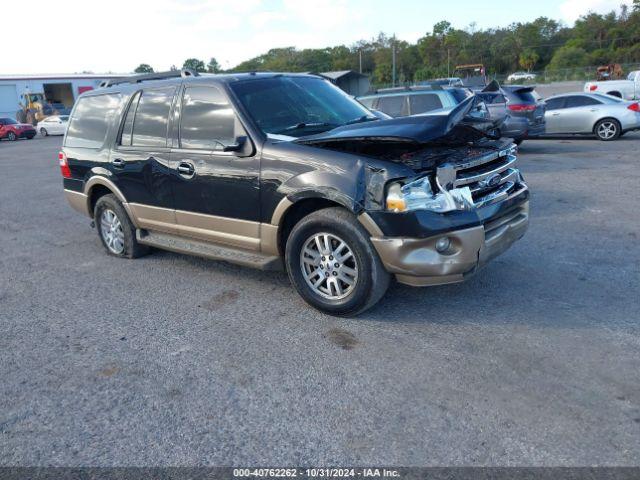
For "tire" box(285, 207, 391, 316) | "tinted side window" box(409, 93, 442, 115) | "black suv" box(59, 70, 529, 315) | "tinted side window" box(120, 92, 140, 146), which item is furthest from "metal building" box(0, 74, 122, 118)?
"tire" box(285, 207, 391, 316)

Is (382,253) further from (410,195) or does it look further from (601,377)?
(601,377)

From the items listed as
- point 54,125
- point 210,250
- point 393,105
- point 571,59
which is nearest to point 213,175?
point 210,250

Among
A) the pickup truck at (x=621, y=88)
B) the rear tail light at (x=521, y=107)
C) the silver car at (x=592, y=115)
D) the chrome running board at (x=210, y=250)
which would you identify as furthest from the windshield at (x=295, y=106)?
the pickup truck at (x=621, y=88)

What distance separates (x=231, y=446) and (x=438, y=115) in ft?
9.08

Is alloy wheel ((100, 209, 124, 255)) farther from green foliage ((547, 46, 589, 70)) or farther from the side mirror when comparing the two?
green foliage ((547, 46, 589, 70))

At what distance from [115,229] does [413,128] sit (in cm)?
387

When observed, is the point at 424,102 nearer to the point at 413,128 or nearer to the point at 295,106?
the point at 295,106

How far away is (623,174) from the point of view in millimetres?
9906

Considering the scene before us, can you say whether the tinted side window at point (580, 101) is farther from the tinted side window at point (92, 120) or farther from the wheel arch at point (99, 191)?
the wheel arch at point (99, 191)

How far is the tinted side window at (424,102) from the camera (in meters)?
11.7

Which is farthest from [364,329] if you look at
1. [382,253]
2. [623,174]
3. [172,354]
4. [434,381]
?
[623,174]

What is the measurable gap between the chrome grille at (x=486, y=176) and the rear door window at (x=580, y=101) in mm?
Result: 12341

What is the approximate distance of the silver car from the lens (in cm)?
1484

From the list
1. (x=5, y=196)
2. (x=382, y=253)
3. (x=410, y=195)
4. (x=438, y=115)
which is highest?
(x=438, y=115)
